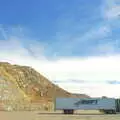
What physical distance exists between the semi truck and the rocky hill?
2443 centimetres

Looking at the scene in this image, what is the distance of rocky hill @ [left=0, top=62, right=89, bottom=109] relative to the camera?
400ft

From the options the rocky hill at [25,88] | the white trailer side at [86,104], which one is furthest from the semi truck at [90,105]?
the rocky hill at [25,88]

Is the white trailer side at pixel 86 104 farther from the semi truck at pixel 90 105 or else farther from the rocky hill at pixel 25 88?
the rocky hill at pixel 25 88

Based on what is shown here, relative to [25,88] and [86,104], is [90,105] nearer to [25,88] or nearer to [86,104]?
[86,104]

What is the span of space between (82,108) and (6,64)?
7805 cm

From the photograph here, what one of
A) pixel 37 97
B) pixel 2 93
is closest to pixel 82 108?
pixel 2 93

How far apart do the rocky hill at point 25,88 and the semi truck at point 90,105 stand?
24.4 m

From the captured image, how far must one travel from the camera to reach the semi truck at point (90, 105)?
9365 cm

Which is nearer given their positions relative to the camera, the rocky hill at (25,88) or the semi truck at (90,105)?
the semi truck at (90,105)

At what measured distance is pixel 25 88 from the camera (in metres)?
161

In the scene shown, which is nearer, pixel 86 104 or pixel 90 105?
pixel 90 105

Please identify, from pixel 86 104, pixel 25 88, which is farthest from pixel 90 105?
pixel 25 88

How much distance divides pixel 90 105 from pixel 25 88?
6797 cm

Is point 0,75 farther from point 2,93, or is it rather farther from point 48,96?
point 48,96
